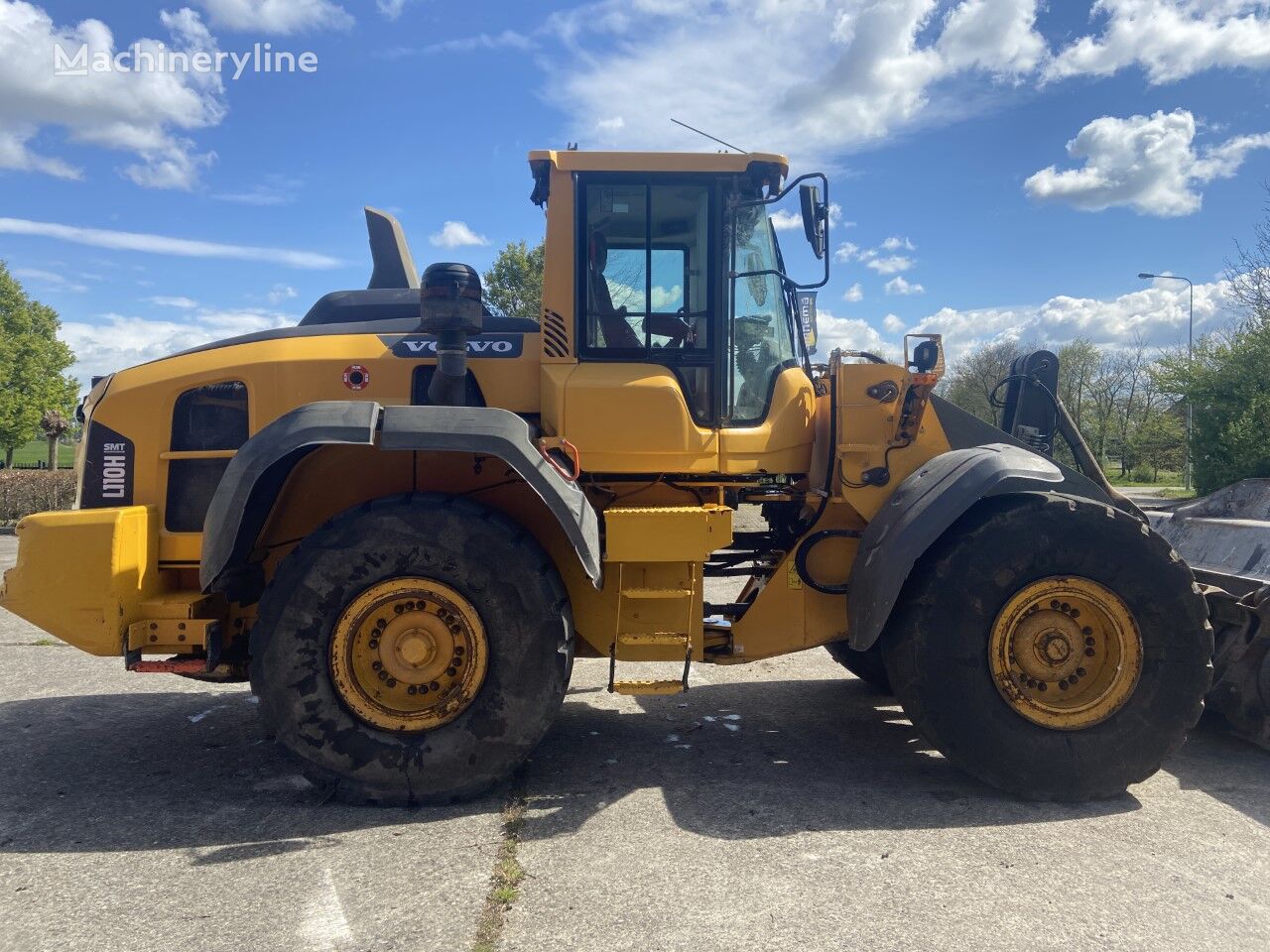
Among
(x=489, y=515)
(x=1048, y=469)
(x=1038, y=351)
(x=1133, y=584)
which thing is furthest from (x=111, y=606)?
(x=1038, y=351)

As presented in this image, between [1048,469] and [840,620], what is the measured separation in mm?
1304

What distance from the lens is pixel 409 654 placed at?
13.1ft

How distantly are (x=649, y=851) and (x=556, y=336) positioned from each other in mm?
2588

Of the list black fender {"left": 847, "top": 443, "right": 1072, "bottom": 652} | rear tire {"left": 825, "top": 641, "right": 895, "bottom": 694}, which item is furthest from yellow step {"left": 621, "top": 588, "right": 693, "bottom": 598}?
rear tire {"left": 825, "top": 641, "right": 895, "bottom": 694}

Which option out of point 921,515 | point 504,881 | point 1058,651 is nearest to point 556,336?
point 921,515

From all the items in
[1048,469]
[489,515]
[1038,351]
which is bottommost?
[489,515]

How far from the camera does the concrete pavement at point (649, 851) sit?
2.89 meters

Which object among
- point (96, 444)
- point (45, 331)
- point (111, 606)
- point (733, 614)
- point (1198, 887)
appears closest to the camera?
point (1198, 887)

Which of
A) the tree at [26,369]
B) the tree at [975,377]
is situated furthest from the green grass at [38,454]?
the tree at [975,377]

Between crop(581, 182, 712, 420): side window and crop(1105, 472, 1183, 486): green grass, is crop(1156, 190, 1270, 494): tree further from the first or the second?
crop(1105, 472, 1183, 486): green grass

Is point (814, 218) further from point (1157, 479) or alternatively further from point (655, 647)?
point (1157, 479)

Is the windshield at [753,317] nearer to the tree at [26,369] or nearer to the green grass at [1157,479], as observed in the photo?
the tree at [26,369]

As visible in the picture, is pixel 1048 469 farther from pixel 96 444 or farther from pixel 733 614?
pixel 96 444

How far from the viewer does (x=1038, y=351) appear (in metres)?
5.32
